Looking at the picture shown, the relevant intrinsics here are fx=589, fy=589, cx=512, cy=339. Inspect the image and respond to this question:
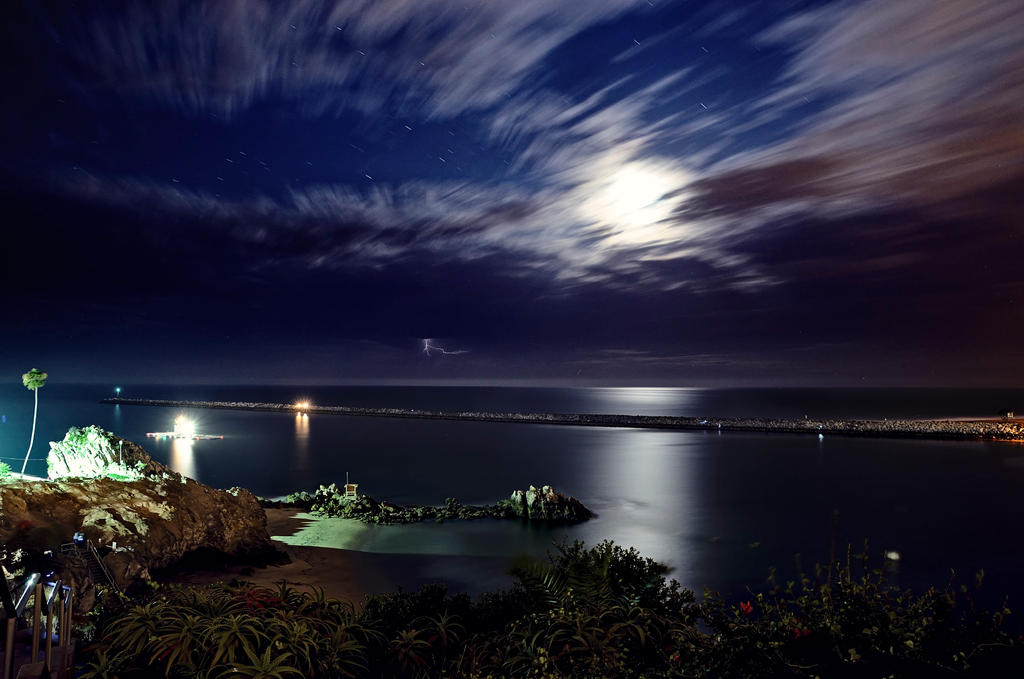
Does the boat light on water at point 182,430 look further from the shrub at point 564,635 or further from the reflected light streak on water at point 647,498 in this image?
the shrub at point 564,635

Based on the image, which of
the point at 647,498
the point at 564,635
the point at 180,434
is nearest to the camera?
the point at 564,635

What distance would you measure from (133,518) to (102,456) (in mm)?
9454

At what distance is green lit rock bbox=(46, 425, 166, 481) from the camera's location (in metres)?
20.1

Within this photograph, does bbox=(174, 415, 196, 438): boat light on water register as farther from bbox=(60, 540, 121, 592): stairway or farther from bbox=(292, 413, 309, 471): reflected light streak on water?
bbox=(60, 540, 121, 592): stairway

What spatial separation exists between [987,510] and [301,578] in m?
45.4

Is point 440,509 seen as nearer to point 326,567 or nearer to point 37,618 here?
point 326,567

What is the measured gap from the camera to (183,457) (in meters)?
61.9

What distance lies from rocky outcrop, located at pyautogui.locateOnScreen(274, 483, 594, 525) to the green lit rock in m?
10.3

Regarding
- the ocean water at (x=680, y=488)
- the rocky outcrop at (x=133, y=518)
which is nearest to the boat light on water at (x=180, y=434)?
the ocean water at (x=680, y=488)

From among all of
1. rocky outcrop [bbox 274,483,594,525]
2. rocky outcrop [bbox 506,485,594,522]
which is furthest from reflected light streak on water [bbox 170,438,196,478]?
rocky outcrop [bbox 506,485,594,522]

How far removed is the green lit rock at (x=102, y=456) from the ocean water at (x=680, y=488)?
329 inches

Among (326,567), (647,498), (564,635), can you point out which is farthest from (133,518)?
(647,498)

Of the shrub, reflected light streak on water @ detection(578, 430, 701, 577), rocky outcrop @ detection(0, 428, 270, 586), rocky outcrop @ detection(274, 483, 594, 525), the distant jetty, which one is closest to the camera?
the shrub

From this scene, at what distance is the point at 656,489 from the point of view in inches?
1858
